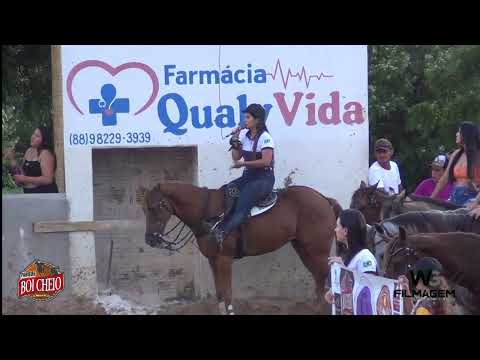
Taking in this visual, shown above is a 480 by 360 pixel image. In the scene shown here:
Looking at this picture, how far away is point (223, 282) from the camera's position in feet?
32.8

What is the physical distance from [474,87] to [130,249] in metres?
7.19

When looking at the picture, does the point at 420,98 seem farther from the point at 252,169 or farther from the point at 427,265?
the point at 427,265

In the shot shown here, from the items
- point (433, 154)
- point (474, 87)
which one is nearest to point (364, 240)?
point (474, 87)

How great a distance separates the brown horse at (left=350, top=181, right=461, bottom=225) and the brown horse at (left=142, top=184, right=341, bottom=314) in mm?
534

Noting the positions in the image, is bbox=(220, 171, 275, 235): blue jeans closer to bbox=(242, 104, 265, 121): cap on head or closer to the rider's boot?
the rider's boot

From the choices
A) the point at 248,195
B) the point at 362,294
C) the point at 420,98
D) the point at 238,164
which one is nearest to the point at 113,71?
the point at 238,164

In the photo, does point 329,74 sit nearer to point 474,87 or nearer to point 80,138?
point 80,138

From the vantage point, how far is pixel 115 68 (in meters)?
10.7

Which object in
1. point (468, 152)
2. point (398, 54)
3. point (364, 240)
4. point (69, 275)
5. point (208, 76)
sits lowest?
point (69, 275)

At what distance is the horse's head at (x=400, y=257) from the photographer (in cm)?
661

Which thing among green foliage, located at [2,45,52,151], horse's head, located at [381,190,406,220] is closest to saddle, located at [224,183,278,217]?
horse's head, located at [381,190,406,220]

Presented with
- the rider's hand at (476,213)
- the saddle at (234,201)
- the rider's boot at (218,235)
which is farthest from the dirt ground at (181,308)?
the rider's hand at (476,213)

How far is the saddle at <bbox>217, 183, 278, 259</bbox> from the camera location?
10023 millimetres

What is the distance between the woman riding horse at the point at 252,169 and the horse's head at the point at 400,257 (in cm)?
334
